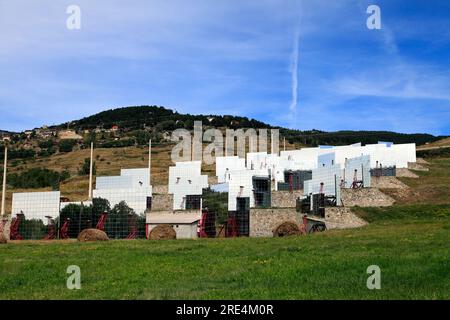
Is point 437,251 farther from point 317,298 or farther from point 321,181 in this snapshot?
point 321,181

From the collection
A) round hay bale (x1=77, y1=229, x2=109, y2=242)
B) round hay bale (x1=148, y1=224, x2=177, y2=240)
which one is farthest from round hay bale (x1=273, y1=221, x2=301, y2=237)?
round hay bale (x1=77, y1=229, x2=109, y2=242)

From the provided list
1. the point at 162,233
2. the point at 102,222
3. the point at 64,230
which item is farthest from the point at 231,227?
the point at 64,230

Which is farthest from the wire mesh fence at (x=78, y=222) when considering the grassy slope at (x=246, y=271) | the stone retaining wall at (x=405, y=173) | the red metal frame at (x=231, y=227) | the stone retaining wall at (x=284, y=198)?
the stone retaining wall at (x=405, y=173)

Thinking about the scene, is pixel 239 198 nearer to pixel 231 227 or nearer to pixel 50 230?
pixel 231 227

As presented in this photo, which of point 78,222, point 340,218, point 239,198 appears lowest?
point 78,222

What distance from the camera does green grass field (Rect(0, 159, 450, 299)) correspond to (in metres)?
13.6

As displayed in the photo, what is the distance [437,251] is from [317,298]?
9403mm

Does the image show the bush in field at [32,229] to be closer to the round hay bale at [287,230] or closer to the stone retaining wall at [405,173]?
the round hay bale at [287,230]

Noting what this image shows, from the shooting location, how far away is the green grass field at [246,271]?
13561 mm

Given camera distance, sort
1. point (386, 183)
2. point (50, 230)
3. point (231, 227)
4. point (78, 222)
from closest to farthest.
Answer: point (231, 227) → point (78, 222) → point (50, 230) → point (386, 183)

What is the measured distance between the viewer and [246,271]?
57.0 feet
